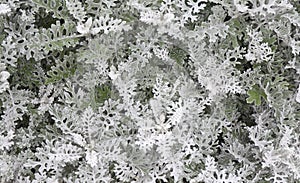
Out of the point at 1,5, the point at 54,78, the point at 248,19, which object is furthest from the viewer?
the point at 248,19

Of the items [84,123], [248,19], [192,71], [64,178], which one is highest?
[248,19]

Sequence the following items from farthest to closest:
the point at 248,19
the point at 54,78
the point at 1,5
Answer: the point at 248,19, the point at 54,78, the point at 1,5

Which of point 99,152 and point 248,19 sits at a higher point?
point 248,19

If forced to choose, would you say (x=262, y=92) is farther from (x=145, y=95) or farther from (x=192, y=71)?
(x=145, y=95)

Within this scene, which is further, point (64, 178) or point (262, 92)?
point (262, 92)

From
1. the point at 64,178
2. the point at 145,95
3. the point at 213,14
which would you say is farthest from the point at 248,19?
the point at 64,178
